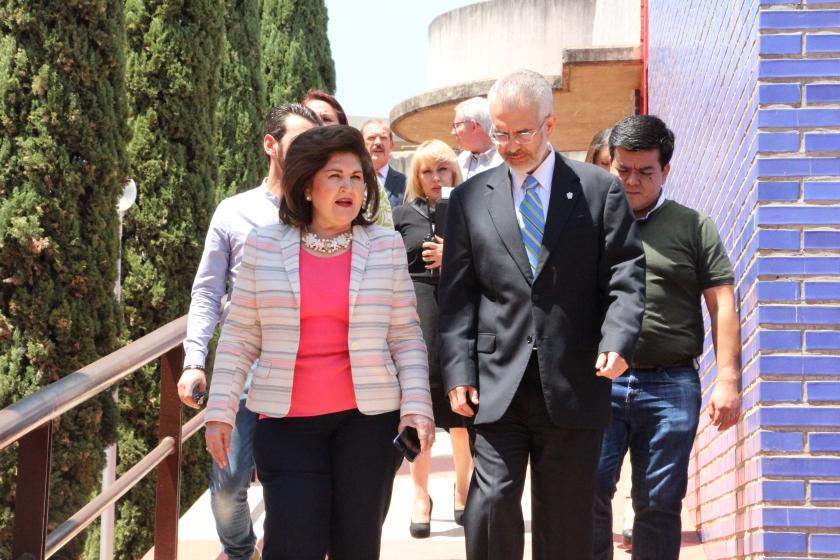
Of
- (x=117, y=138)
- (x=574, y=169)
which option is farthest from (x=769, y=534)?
(x=117, y=138)

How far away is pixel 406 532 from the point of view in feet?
21.3

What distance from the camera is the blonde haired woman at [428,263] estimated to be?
543 centimetres

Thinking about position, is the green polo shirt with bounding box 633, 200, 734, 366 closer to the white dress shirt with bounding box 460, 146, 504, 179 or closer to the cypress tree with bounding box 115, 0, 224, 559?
the white dress shirt with bounding box 460, 146, 504, 179

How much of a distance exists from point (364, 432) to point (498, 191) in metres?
0.97

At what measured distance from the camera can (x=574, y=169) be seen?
4.15 meters

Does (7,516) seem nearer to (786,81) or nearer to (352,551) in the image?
(352,551)

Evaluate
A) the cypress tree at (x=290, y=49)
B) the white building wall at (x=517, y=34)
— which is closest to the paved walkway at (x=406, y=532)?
the cypress tree at (x=290, y=49)

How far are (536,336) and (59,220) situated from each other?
3615mm

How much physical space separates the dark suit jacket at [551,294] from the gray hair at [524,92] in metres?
0.23

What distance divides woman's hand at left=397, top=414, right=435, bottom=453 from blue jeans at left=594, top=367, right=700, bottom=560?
41.6 inches

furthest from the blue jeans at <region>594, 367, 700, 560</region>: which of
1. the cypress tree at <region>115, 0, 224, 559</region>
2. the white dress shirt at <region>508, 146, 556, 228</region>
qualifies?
the cypress tree at <region>115, 0, 224, 559</region>

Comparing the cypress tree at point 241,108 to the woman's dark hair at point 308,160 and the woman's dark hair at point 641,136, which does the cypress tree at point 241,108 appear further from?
the woman's dark hair at point 308,160

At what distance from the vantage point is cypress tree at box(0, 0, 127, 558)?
6.51m

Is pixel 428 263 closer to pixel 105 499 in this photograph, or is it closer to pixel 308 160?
pixel 308 160
